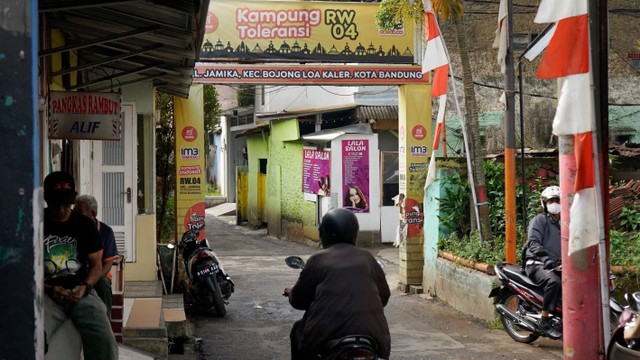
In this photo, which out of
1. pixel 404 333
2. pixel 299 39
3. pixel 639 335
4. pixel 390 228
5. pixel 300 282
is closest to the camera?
pixel 639 335

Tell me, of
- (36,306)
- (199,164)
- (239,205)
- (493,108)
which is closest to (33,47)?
(36,306)

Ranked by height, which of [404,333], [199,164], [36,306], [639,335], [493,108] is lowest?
[404,333]

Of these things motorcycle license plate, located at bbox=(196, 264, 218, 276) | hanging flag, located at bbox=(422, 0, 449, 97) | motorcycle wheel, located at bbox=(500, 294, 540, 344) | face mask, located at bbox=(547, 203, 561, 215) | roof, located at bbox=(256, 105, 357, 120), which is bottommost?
motorcycle wheel, located at bbox=(500, 294, 540, 344)

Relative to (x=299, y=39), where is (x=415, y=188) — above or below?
below

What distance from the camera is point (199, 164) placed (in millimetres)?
14578

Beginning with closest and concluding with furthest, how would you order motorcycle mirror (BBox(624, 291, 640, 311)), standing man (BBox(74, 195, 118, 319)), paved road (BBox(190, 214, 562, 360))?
motorcycle mirror (BBox(624, 291, 640, 311)) → standing man (BBox(74, 195, 118, 319)) → paved road (BBox(190, 214, 562, 360))

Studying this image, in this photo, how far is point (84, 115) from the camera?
8078mm

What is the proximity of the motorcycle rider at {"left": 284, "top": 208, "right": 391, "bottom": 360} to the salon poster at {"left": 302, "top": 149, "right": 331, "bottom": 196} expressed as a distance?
664 inches

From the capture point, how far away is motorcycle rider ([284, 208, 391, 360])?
5152mm

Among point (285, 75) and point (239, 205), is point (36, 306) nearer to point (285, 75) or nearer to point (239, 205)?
point (285, 75)

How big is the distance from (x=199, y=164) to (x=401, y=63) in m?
3.74

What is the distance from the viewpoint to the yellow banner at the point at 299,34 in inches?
572

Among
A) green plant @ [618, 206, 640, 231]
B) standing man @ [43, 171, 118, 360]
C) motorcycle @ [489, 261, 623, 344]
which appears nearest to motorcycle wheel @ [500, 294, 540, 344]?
motorcycle @ [489, 261, 623, 344]

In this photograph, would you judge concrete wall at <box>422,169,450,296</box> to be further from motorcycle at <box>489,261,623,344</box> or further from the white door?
the white door
